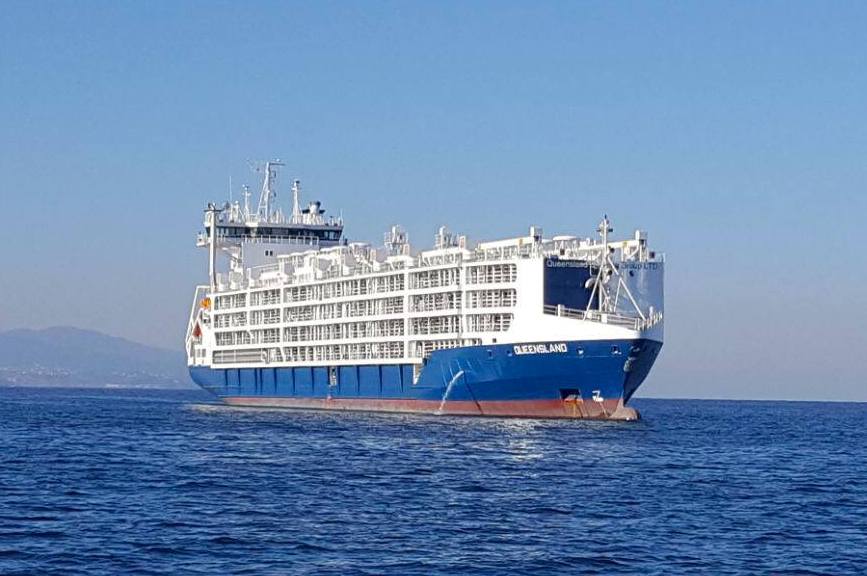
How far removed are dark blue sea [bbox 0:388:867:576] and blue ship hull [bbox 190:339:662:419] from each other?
5.22m

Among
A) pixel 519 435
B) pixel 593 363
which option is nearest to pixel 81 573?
pixel 519 435

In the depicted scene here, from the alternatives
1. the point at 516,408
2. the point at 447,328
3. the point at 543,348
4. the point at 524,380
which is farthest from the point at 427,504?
the point at 447,328

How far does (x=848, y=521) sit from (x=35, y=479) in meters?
25.5

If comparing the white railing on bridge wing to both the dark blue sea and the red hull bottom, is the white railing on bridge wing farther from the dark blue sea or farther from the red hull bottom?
the dark blue sea

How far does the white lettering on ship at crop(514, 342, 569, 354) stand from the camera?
69.9m

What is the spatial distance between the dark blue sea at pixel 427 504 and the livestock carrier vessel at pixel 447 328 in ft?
20.5

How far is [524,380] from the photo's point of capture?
235 ft

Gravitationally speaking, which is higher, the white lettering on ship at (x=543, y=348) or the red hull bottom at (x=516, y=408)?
the white lettering on ship at (x=543, y=348)

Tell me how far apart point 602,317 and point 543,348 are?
3.74 meters

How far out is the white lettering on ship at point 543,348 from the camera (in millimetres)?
69875

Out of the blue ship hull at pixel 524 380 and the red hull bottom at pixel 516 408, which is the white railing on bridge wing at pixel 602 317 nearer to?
the blue ship hull at pixel 524 380

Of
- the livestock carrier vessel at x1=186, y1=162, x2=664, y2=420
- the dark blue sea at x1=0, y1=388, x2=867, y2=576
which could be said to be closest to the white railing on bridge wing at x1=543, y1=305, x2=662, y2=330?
the livestock carrier vessel at x1=186, y1=162, x2=664, y2=420

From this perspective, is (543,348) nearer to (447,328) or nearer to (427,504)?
(447,328)

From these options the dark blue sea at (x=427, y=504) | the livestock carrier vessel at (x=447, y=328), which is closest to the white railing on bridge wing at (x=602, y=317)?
the livestock carrier vessel at (x=447, y=328)
